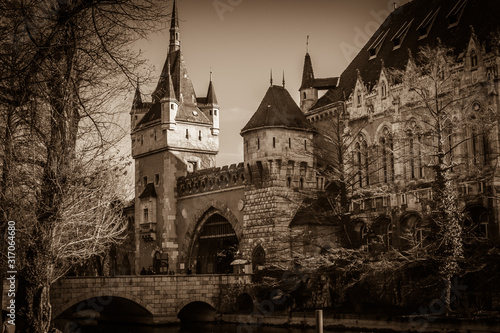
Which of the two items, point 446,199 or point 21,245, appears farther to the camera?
point 446,199

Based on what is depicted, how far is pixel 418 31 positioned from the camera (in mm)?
32938

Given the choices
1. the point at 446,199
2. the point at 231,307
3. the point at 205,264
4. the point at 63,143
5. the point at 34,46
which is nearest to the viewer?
the point at 34,46

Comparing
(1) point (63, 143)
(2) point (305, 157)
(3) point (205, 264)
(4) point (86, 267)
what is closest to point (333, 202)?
(2) point (305, 157)

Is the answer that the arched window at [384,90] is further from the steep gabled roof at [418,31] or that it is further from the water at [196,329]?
the water at [196,329]

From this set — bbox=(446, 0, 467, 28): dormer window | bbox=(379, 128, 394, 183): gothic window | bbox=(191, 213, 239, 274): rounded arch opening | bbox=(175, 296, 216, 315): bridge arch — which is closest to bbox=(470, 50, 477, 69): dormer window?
bbox=(446, 0, 467, 28): dormer window

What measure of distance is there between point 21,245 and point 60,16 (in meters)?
3.31

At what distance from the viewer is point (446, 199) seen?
2283 cm

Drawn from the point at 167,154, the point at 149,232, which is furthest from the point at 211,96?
the point at 149,232

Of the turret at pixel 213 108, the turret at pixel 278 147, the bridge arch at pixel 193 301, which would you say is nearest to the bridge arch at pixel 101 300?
the bridge arch at pixel 193 301

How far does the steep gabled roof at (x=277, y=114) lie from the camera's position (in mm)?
34359

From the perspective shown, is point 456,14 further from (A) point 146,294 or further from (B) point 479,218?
(A) point 146,294

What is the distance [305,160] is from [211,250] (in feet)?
28.8

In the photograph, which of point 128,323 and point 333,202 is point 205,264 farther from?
point 333,202

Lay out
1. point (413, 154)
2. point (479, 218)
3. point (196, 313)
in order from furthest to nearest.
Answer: point (196, 313) → point (413, 154) → point (479, 218)
